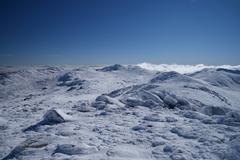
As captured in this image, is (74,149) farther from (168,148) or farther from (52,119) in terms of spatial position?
(52,119)

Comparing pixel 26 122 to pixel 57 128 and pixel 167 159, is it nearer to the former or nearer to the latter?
pixel 57 128

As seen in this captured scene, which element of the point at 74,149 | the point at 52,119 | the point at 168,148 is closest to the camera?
the point at 74,149

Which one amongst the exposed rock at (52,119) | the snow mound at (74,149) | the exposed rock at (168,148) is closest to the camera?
the snow mound at (74,149)

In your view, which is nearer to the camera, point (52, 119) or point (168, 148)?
point (168, 148)

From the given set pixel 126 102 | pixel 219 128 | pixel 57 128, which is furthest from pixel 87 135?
pixel 126 102

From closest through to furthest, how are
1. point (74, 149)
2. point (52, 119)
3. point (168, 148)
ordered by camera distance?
point (74, 149), point (168, 148), point (52, 119)

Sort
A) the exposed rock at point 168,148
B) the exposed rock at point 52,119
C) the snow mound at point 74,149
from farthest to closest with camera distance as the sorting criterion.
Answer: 1. the exposed rock at point 52,119
2. the exposed rock at point 168,148
3. the snow mound at point 74,149

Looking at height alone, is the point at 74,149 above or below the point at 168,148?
below

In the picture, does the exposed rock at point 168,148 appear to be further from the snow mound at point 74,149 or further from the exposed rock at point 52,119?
the exposed rock at point 52,119

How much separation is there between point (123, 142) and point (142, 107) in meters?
7.83

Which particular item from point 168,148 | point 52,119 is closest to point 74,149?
point 168,148

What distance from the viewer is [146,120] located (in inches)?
496

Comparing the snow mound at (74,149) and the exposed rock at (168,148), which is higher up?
the exposed rock at (168,148)

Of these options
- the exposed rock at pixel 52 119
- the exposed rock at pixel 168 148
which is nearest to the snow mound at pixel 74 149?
the exposed rock at pixel 168 148
